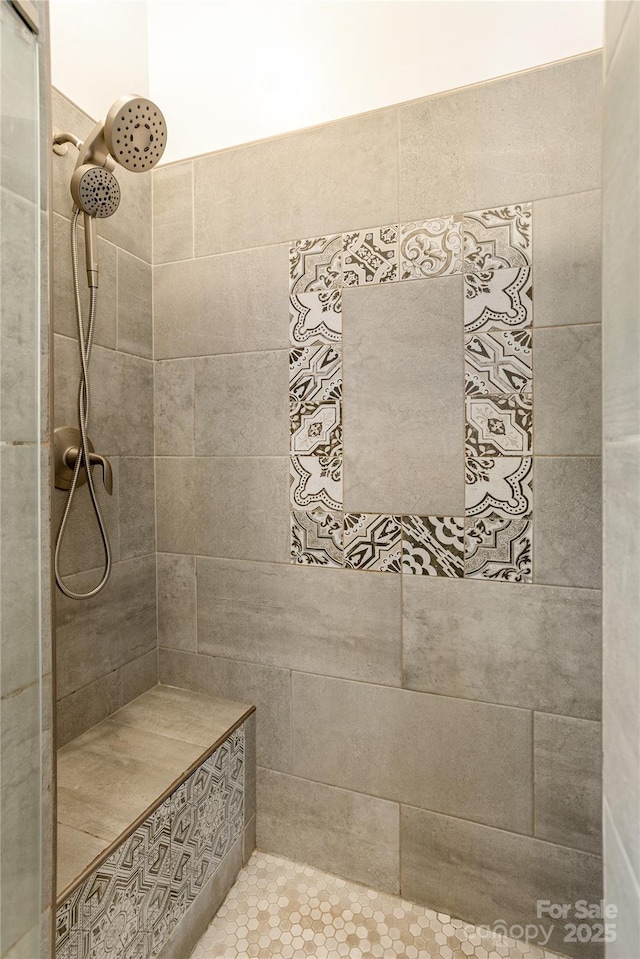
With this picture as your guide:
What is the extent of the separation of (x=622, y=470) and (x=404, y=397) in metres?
0.86

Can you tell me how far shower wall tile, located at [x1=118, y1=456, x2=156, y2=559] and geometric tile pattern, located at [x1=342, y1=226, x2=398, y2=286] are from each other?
2.74ft

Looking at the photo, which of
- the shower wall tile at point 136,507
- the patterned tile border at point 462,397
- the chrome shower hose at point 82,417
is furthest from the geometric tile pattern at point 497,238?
the shower wall tile at point 136,507

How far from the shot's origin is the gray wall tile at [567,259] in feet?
3.77

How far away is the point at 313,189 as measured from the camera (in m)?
1.40

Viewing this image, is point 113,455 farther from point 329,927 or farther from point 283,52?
point 329,927

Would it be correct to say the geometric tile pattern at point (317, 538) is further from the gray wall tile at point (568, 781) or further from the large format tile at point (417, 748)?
the gray wall tile at point (568, 781)

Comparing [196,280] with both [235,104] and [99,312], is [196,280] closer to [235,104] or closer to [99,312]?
[99,312]

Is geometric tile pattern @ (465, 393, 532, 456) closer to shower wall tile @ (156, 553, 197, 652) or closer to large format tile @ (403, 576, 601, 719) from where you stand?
large format tile @ (403, 576, 601, 719)

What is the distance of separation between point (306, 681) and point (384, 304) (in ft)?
3.53

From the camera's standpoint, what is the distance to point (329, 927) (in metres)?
1.28

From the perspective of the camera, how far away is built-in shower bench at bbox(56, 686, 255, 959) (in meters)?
0.98

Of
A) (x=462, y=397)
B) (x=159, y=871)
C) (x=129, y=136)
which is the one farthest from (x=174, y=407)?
(x=159, y=871)

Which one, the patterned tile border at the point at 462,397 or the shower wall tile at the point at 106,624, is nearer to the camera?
the patterned tile border at the point at 462,397

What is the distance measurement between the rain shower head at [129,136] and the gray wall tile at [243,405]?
532 millimetres
